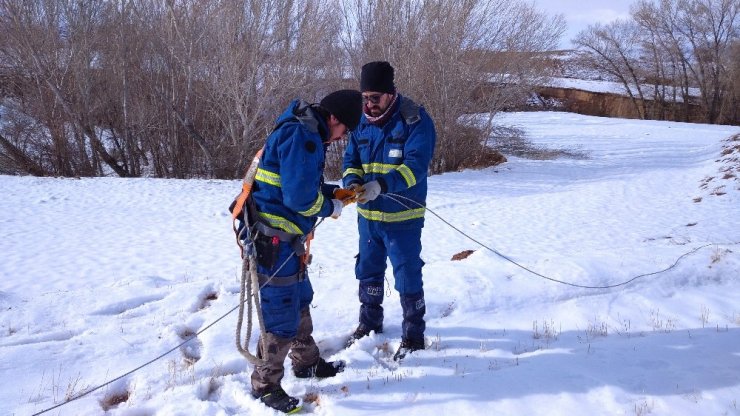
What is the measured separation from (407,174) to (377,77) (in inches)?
29.3

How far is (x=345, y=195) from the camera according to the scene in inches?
144

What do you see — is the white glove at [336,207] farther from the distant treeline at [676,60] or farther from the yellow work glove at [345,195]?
the distant treeline at [676,60]

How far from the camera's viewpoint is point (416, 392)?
3.37 metres

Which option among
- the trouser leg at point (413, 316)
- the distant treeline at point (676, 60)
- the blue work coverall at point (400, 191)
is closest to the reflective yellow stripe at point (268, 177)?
the blue work coverall at point (400, 191)

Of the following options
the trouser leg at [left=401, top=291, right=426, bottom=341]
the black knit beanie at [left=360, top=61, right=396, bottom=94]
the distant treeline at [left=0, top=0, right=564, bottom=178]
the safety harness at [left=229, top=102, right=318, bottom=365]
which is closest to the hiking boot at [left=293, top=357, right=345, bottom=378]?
the safety harness at [left=229, top=102, right=318, bottom=365]

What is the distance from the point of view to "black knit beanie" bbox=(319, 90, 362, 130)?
334cm

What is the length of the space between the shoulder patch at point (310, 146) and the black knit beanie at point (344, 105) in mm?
288

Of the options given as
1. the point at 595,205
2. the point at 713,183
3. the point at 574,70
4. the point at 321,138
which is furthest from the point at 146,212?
the point at 574,70

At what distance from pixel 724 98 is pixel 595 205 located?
2889 centimetres

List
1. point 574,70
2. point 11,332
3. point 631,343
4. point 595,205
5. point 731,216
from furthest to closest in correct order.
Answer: point 574,70
point 595,205
point 731,216
point 11,332
point 631,343

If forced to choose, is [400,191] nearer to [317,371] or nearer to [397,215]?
[397,215]

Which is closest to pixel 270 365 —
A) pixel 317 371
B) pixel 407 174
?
pixel 317 371

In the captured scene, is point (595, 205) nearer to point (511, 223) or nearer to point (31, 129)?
point (511, 223)

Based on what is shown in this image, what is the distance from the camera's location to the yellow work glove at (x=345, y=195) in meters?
3.65
